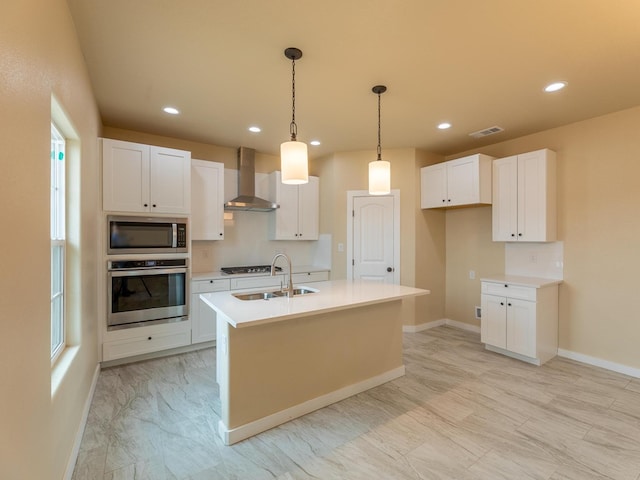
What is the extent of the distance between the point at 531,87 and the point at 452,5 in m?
1.37

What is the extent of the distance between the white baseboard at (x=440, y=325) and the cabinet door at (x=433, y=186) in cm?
174

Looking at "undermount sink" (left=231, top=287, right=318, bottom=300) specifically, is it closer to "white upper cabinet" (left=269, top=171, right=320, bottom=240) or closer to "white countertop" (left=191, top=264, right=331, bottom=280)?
"white countertop" (left=191, top=264, right=331, bottom=280)

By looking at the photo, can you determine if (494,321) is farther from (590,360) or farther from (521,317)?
(590,360)

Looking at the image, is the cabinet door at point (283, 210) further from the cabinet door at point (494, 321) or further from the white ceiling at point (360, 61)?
the cabinet door at point (494, 321)

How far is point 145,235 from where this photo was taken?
3293 mm

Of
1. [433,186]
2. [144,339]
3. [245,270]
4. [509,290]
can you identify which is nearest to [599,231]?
[509,290]

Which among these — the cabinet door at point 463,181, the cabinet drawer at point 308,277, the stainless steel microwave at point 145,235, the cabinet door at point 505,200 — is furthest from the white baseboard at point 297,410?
the cabinet door at point 463,181

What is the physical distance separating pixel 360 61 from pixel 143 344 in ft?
11.3

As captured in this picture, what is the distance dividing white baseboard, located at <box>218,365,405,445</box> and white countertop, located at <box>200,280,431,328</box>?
0.77 m

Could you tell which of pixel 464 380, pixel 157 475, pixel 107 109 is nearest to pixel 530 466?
pixel 464 380

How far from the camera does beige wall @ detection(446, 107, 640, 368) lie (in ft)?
10.0

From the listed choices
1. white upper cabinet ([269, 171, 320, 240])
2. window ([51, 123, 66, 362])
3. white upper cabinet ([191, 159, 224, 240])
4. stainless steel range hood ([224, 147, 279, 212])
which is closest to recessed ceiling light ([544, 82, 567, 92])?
white upper cabinet ([269, 171, 320, 240])

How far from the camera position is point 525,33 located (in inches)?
76.8

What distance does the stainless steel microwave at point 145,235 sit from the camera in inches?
123
